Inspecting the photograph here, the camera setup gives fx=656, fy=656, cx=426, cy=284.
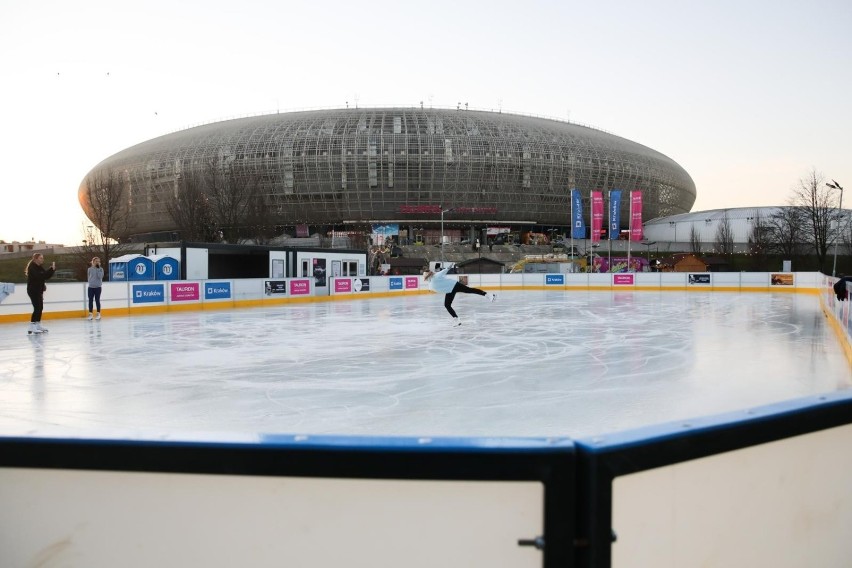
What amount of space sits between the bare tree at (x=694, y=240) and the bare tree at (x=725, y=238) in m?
2.53

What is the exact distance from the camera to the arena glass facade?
253 ft

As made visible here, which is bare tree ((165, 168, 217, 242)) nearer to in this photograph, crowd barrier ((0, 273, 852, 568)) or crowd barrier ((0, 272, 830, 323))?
crowd barrier ((0, 272, 830, 323))

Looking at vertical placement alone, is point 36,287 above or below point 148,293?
above

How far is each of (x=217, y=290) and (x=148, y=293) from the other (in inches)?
119

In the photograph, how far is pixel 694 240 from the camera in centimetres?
Result: 8319

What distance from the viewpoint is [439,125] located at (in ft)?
263

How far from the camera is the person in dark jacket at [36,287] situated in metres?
16.3

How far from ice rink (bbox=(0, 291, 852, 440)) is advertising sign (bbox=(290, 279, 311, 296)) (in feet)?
35.9

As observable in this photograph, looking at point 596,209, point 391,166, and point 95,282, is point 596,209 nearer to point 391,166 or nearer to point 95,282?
point 391,166

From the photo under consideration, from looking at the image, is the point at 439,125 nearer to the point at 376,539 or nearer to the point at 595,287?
the point at 595,287

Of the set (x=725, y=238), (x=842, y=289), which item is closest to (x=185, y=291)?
(x=842, y=289)

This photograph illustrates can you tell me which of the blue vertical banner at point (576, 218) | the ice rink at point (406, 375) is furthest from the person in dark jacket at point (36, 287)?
the blue vertical banner at point (576, 218)

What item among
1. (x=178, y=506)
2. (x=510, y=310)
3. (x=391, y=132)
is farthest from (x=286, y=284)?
(x=391, y=132)

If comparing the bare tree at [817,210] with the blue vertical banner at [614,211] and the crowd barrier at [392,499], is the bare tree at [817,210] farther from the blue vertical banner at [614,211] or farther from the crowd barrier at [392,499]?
the crowd barrier at [392,499]
